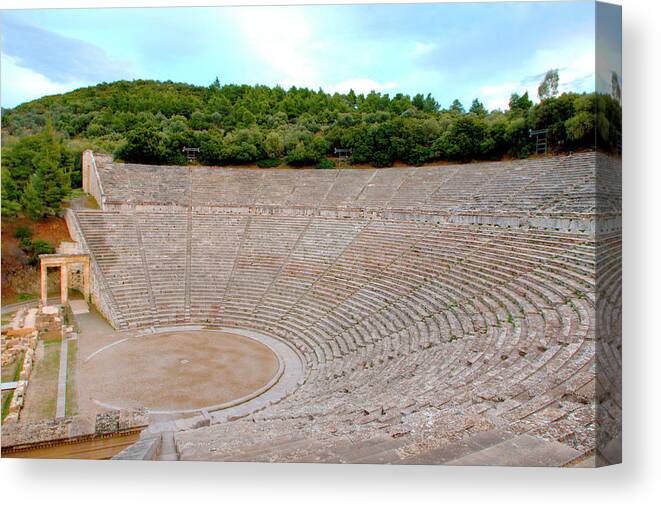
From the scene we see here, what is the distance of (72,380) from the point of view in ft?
38.3

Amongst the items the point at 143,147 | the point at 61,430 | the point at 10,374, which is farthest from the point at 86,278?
the point at 61,430

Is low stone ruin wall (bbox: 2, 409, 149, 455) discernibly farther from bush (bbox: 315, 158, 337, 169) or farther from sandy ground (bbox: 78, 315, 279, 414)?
bush (bbox: 315, 158, 337, 169)

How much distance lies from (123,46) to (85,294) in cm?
1210

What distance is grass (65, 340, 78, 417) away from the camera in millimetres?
10325

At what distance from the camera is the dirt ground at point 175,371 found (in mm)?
10867

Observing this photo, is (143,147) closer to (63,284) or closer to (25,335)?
(63,284)

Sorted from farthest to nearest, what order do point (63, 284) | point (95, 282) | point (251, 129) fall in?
1. point (251, 129)
2. point (95, 282)
3. point (63, 284)

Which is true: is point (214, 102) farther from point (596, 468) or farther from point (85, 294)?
point (596, 468)

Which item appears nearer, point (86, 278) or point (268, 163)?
point (86, 278)

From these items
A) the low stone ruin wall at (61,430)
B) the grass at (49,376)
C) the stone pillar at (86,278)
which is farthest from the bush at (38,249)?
the low stone ruin wall at (61,430)

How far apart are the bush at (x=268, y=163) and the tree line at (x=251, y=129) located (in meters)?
0.06

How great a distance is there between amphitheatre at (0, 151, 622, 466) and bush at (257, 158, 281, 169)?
1.33 meters

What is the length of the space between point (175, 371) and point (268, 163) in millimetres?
17070

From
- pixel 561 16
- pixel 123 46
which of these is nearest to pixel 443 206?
pixel 561 16
